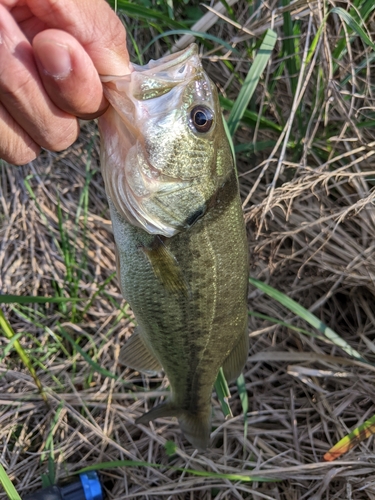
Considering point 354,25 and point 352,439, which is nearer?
point 354,25

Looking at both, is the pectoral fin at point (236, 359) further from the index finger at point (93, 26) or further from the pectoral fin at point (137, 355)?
the index finger at point (93, 26)

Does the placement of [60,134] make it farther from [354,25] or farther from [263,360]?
[263,360]

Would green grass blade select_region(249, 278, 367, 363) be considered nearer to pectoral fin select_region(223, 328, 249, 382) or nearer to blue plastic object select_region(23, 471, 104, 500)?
pectoral fin select_region(223, 328, 249, 382)

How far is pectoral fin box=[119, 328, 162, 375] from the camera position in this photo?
2.15m

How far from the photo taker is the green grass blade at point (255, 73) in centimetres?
228

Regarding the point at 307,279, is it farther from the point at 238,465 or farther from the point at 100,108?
the point at 100,108

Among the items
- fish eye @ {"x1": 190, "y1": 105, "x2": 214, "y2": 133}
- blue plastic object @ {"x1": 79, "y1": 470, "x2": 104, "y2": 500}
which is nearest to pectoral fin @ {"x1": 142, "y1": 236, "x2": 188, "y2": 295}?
fish eye @ {"x1": 190, "y1": 105, "x2": 214, "y2": 133}

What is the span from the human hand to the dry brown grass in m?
1.27

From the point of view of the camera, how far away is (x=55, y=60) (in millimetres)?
1250

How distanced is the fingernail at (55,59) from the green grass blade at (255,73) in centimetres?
119

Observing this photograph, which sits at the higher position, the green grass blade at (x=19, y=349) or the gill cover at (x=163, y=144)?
the gill cover at (x=163, y=144)

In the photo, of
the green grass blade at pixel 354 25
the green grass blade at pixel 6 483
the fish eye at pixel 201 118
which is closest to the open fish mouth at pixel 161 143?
the fish eye at pixel 201 118

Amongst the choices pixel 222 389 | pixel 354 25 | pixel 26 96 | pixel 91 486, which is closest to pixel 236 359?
pixel 222 389

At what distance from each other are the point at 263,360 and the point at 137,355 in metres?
0.96
